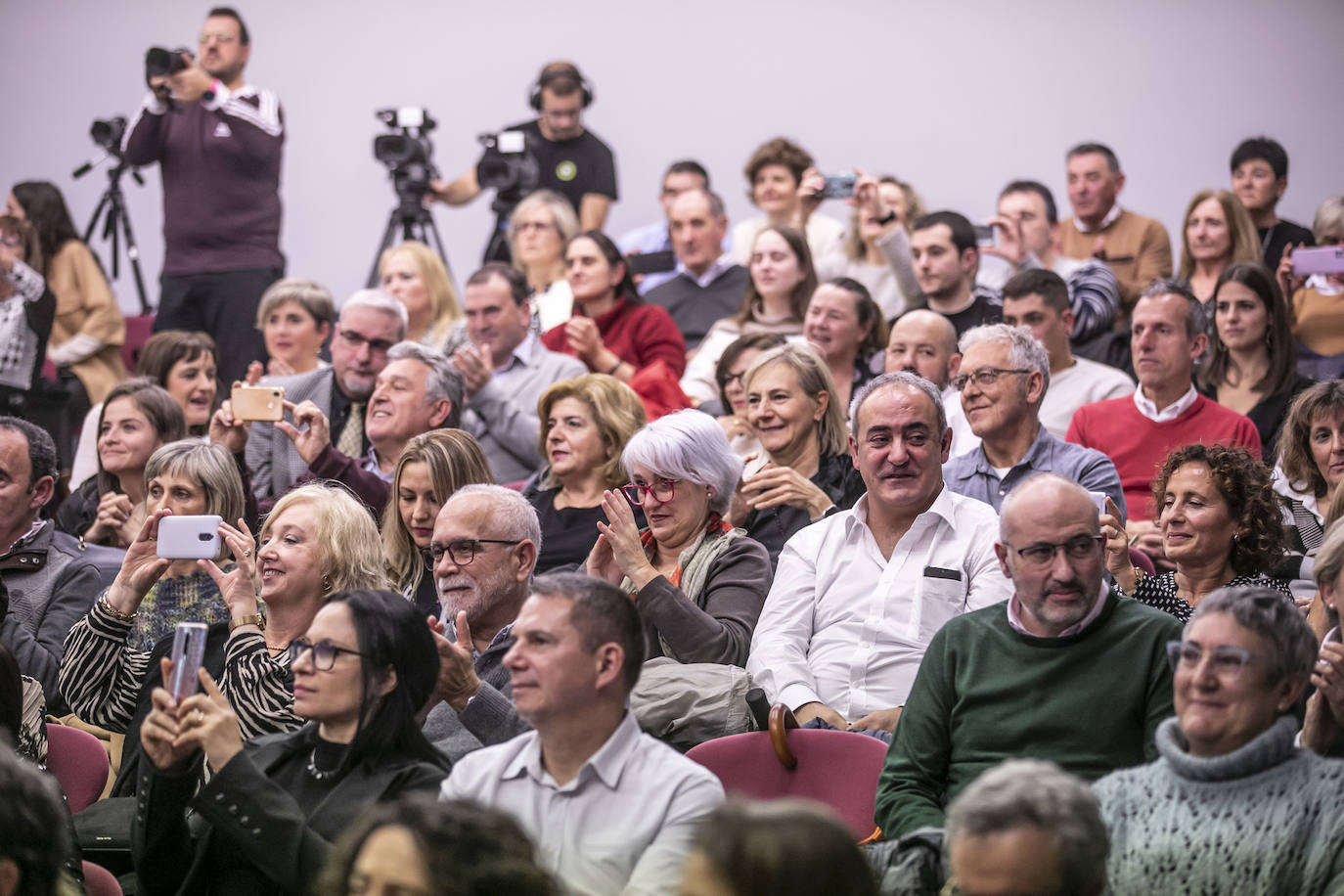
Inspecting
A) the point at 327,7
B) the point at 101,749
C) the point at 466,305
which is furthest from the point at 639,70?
the point at 101,749

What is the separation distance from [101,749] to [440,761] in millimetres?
683

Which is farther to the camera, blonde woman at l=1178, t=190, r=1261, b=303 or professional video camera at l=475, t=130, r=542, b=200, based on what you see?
professional video camera at l=475, t=130, r=542, b=200

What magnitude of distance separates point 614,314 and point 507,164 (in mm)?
1194

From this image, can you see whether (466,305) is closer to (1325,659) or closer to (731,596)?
(731,596)

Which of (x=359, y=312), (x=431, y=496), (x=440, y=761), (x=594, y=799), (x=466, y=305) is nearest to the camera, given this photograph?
(x=594, y=799)

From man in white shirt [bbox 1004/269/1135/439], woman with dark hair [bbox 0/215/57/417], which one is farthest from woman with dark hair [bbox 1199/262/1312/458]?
woman with dark hair [bbox 0/215/57/417]

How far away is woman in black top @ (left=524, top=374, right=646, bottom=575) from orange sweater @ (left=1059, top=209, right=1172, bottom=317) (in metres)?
2.47

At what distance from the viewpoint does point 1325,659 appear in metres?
2.26

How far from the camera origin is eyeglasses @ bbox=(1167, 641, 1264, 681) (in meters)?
2.08

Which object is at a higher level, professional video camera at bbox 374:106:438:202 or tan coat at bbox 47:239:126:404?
professional video camera at bbox 374:106:438:202

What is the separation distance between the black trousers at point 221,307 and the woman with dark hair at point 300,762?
3.39 metres

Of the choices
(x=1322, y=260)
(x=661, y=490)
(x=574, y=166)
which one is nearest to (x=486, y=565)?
(x=661, y=490)

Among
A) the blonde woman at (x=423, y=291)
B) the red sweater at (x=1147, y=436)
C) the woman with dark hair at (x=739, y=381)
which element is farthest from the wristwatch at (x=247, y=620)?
the blonde woman at (x=423, y=291)

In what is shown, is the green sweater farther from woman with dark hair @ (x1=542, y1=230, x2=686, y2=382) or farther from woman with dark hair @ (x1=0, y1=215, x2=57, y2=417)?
woman with dark hair @ (x1=0, y1=215, x2=57, y2=417)
